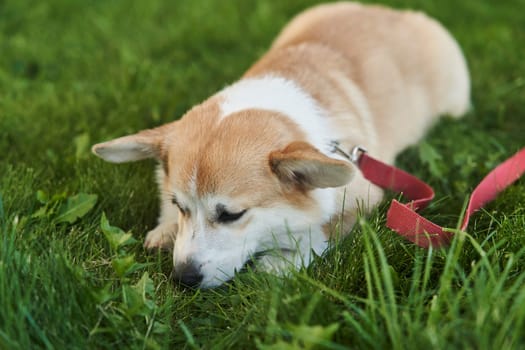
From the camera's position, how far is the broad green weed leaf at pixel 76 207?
9.25ft

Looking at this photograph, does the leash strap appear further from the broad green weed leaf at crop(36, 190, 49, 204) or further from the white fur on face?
the broad green weed leaf at crop(36, 190, 49, 204)

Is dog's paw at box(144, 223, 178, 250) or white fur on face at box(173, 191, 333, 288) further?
dog's paw at box(144, 223, 178, 250)

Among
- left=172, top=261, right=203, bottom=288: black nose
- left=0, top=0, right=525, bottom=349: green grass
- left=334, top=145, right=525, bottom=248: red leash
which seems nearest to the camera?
left=0, top=0, right=525, bottom=349: green grass

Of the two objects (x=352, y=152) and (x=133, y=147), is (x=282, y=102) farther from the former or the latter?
(x=133, y=147)

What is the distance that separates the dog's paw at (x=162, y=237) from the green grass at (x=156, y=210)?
0.10 metres

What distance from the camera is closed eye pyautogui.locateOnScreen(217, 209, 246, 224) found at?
2566 millimetres

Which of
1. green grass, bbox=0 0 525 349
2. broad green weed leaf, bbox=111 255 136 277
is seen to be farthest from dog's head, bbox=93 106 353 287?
broad green weed leaf, bbox=111 255 136 277

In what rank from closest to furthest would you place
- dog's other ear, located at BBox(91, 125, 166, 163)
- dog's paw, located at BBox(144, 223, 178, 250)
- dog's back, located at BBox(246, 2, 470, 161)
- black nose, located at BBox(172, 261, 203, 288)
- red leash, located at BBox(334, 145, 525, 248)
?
black nose, located at BBox(172, 261, 203, 288), dog's other ear, located at BBox(91, 125, 166, 163), dog's paw, located at BBox(144, 223, 178, 250), red leash, located at BBox(334, 145, 525, 248), dog's back, located at BBox(246, 2, 470, 161)

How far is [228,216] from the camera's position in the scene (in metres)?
2.58

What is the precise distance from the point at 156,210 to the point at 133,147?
0.51 metres

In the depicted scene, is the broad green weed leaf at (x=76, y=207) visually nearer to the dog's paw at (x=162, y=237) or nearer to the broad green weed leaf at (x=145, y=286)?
the dog's paw at (x=162, y=237)

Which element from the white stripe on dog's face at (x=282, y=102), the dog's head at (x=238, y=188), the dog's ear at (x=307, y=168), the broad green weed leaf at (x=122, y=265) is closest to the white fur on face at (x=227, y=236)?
the dog's head at (x=238, y=188)

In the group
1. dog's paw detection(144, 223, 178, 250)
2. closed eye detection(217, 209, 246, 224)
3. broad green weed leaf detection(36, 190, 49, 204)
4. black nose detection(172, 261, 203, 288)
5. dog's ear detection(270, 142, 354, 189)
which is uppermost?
dog's ear detection(270, 142, 354, 189)

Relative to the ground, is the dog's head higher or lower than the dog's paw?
higher
